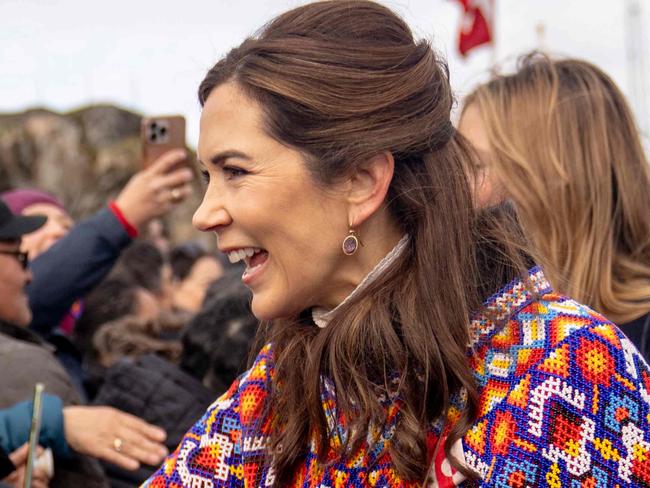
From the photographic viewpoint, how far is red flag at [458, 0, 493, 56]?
430 inches

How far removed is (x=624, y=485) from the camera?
1.64 m

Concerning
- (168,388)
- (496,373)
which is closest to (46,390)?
(168,388)

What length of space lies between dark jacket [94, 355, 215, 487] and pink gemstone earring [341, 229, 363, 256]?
1318 millimetres

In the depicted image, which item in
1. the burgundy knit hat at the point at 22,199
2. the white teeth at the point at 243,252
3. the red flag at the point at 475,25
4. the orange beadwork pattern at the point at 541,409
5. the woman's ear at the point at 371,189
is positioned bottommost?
the red flag at the point at 475,25

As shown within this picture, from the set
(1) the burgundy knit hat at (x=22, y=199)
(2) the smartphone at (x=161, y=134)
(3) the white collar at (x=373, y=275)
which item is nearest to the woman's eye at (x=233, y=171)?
(3) the white collar at (x=373, y=275)

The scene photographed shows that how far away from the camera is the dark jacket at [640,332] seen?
8.11 ft

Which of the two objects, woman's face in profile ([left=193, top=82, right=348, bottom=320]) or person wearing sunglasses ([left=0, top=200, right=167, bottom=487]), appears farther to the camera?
person wearing sunglasses ([left=0, top=200, right=167, bottom=487])

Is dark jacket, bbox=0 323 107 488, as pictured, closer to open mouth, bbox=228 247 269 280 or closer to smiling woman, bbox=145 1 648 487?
smiling woman, bbox=145 1 648 487

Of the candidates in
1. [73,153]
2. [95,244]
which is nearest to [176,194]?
[95,244]

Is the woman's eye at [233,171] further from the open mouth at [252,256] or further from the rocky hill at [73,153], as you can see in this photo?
the rocky hill at [73,153]

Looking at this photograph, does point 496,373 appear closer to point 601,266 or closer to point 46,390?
point 601,266

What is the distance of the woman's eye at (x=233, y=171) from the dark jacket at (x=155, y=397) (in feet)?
4.35

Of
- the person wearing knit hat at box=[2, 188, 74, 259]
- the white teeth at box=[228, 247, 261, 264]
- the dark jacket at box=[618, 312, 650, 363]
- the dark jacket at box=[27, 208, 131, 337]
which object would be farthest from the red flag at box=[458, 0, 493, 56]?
the white teeth at box=[228, 247, 261, 264]

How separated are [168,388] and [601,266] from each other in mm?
1452
